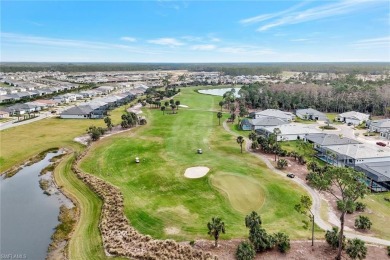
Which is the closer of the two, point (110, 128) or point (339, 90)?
point (110, 128)

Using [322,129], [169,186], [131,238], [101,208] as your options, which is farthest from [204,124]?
[131,238]

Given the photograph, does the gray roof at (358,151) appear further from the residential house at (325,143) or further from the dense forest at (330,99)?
the dense forest at (330,99)

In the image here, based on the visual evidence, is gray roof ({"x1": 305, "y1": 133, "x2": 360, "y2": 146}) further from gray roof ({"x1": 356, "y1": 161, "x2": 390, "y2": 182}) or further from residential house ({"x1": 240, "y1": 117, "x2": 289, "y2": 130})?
residential house ({"x1": 240, "y1": 117, "x2": 289, "y2": 130})

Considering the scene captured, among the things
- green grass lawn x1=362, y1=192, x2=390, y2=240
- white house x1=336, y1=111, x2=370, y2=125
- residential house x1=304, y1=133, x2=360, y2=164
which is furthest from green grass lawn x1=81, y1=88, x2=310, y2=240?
white house x1=336, y1=111, x2=370, y2=125

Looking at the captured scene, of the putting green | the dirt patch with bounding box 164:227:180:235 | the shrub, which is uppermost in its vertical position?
the shrub

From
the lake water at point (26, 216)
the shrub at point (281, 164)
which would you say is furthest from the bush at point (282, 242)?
the lake water at point (26, 216)

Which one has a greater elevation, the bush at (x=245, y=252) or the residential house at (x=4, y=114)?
the residential house at (x=4, y=114)

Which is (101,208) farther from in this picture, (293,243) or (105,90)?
(105,90)
